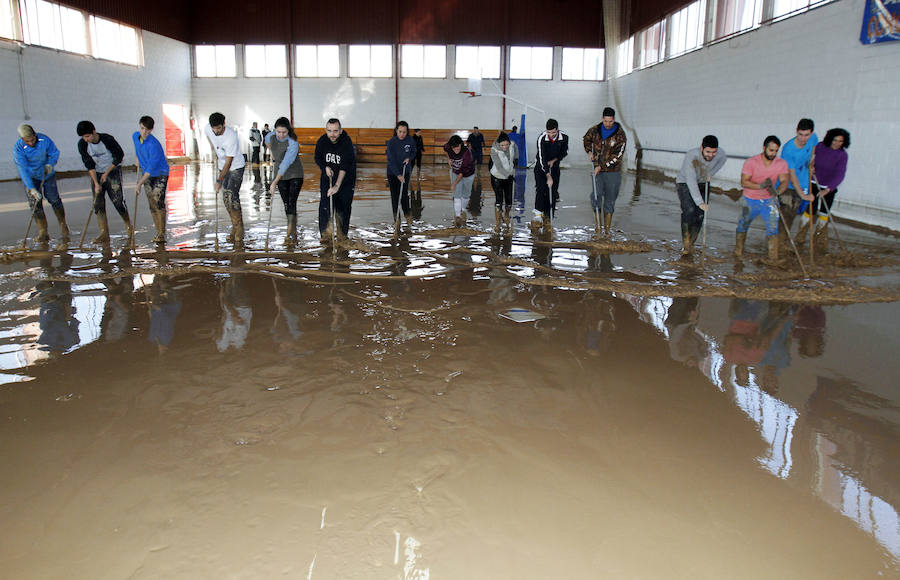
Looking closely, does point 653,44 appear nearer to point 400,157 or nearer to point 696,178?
point 400,157

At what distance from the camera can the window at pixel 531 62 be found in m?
30.4

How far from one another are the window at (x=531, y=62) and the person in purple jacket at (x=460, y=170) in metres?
22.2

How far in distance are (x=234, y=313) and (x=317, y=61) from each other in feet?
94.0

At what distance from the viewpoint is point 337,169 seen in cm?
812

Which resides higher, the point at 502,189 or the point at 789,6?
→ the point at 789,6

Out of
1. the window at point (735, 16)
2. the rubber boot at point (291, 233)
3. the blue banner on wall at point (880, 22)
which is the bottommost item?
the rubber boot at point (291, 233)

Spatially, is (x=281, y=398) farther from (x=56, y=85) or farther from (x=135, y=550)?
(x=56, y=85)

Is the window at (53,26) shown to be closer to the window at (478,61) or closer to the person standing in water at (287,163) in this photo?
the window at (478,61)

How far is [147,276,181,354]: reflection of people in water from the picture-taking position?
14.8ft

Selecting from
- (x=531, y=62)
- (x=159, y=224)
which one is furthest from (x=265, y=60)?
(x=159, y=224)

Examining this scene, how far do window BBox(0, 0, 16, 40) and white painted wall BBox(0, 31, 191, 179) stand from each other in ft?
1.20

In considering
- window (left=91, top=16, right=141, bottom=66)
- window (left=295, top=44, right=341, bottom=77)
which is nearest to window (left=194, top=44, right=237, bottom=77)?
window (left=295, top=44, right=341, bottom=77)

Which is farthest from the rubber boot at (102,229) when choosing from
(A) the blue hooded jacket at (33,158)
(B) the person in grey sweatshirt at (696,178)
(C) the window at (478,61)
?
(C) the window at (478,61)

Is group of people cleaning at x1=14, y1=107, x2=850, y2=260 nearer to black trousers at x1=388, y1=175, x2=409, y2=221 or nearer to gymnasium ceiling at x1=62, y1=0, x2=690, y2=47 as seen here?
black trousers at x1=388, y1=175, x2=409, y2=221
